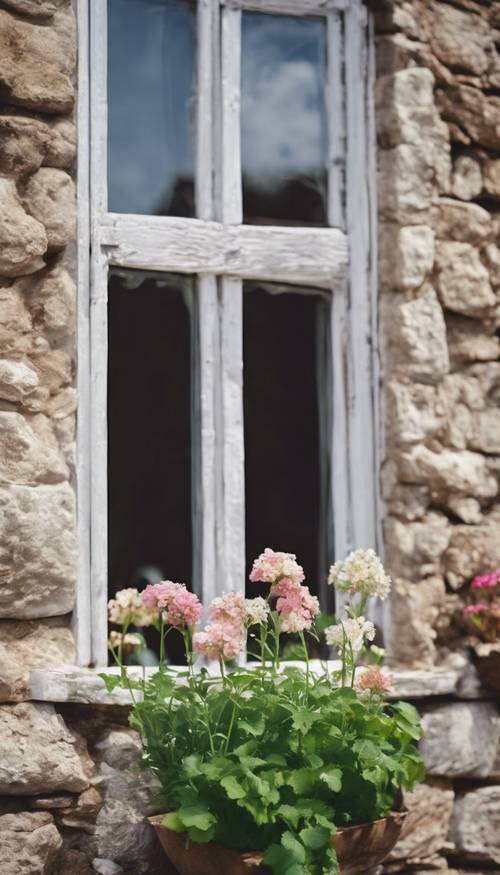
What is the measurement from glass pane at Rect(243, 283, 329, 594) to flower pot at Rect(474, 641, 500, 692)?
51 cm

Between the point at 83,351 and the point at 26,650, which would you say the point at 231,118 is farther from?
the point at 26,650

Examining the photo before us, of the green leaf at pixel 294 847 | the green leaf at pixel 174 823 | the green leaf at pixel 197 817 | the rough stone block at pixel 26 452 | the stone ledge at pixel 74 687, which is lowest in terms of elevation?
the green leaf at pixel 294 847

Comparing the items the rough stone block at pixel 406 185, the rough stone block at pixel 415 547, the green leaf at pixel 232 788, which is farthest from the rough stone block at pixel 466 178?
the green leaf at pixel 232 788

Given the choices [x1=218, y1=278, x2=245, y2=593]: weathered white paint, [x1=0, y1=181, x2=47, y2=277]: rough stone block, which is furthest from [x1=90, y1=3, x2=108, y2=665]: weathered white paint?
[x1=218, y1=278, x2=245, y2=593]: weathered white paint

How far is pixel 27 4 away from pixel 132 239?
699 mm

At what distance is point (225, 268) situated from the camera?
3.92 metres

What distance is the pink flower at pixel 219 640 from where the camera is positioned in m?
3.18

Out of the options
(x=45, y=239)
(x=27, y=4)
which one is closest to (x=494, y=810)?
(x=45, y=239)

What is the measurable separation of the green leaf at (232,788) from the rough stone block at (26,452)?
0.94 m

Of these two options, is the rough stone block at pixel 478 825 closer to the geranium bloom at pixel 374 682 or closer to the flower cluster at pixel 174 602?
the geranium bloom at pixel 374 682

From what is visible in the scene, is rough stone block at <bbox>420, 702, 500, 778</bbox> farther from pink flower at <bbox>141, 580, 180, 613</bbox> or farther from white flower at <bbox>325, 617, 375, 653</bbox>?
pink flower at <bbox>141, 580, 180, 613</bbox>

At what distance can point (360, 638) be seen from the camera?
11.0 feet

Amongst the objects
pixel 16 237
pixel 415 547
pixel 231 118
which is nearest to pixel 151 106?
pixel 231 118

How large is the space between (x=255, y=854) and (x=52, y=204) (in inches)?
69.5
